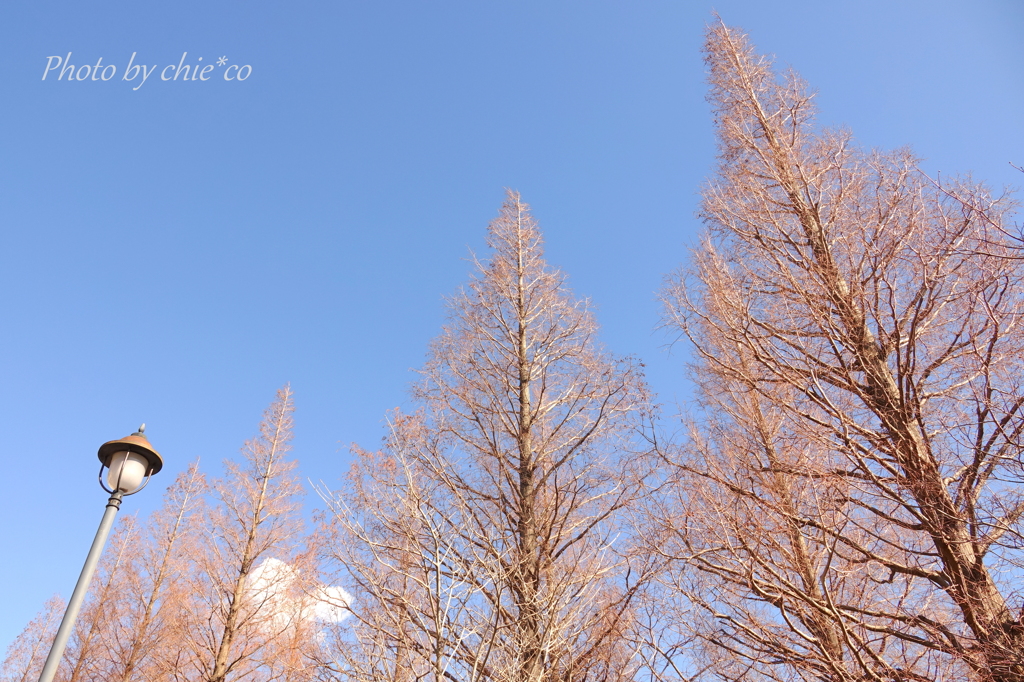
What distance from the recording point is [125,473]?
176 inches

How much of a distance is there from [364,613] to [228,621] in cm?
592

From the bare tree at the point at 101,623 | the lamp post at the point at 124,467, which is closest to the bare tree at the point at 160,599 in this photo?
the bare tree at the point at 101,623

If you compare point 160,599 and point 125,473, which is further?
point 160,599

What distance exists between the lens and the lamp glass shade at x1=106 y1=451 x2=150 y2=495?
445cm

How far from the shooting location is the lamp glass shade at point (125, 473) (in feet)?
14.6

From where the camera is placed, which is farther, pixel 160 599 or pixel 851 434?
pixel 160 599

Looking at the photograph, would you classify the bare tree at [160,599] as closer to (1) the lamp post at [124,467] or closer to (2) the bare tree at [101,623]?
(2) the bare tree at [101,623]

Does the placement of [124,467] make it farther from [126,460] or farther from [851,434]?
[851,434]

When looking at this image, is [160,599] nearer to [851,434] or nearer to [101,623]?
[101,623]

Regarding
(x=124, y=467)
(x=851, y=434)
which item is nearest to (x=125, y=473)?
(x=124, y=467)

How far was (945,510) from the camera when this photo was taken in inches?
137

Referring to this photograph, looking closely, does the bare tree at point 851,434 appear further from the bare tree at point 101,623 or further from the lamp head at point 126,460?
the bare tree at point 101,623

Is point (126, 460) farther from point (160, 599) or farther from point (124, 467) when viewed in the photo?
point (160, 599)

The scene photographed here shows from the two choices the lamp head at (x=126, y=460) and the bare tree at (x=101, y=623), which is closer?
the lamp head at (x=126, y=460)
